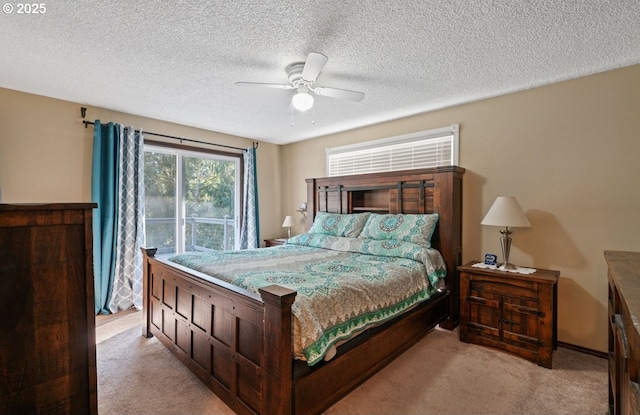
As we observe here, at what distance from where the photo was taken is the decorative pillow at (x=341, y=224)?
3.72 meters

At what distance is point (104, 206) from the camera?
3562 mm

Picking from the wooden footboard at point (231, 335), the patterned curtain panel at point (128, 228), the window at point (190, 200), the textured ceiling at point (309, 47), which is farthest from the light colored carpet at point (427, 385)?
the textured ceiling at point (309, 47)

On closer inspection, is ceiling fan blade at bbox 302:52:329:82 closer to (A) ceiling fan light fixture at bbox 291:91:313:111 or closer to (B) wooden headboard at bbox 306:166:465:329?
(A) ceiling fan light fixture at bbox 291:91:313:111

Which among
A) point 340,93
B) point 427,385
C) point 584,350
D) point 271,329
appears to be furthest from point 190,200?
point 584,350

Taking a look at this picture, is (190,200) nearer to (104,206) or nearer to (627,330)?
(104,206)

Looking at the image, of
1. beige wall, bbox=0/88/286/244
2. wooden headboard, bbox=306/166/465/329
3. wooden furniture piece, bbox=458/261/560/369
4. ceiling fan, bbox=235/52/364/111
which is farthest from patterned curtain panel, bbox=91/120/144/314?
wooden furniture piece, bbox=458/261/560/369

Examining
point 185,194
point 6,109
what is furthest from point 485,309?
point 6,109

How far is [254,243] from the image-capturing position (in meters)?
4.99

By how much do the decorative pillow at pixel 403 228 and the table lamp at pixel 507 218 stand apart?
56 centimetres

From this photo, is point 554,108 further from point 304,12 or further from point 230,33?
point 230,33

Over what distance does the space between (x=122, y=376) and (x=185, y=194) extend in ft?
8.72

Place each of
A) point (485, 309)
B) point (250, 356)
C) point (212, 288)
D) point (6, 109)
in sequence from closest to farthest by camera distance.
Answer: point (250, 356), point (212, 288), point (485, 309), point (6, 109)

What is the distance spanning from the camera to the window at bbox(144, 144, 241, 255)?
4172 millimetres

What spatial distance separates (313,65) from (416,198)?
2.06 meters
